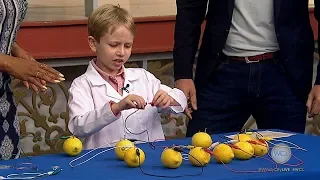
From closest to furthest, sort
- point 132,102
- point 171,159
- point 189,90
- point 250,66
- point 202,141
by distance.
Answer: point 171,159, point 202,141, point 132,102, point 250,66, point 189,90

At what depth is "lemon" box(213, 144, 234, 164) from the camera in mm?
2625

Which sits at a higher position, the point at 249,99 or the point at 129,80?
the point at 129,80

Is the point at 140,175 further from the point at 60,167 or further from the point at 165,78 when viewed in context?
the point at 165,78

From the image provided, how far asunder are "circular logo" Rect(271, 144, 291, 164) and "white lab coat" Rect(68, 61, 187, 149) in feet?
2.18

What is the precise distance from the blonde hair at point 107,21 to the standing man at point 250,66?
0.39 metres

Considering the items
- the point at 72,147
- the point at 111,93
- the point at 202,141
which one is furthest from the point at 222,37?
the point at 72,147

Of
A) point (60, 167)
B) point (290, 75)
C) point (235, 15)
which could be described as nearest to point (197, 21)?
point (235, 15)

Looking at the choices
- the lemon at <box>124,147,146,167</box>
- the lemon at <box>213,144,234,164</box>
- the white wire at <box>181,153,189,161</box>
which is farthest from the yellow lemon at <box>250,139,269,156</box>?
the lemon at <box>124,147,146,167</box>

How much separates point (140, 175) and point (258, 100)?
3.65 feet

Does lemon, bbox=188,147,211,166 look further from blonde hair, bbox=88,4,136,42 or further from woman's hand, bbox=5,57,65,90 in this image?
blonde hair, bbox=88,4,136,42

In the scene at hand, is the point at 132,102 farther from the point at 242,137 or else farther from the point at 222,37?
the point at 222,37

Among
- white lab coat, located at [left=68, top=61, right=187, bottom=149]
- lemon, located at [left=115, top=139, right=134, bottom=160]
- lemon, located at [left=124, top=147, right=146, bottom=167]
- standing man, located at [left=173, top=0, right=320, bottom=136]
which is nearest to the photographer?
lemon, located at [left=124, top=147, right=146, bottom=167]

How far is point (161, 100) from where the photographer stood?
3133 millimetres

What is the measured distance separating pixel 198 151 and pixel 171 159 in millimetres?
103
